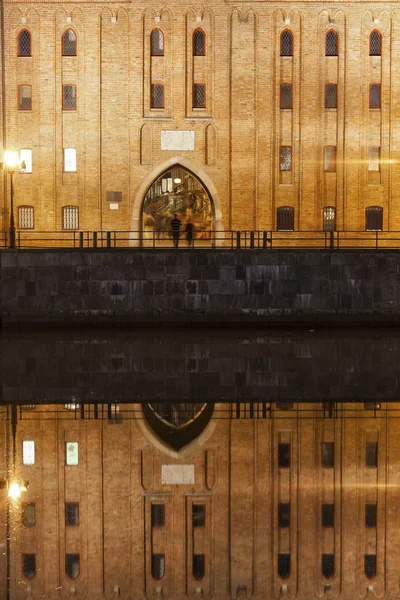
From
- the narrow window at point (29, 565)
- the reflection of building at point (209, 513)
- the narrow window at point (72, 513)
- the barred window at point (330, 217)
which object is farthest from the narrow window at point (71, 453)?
the barred window at point (330, 217)

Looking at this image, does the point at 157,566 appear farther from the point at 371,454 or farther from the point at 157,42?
the point at 157,42

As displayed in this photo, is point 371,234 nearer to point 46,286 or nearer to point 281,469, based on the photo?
point 46,286

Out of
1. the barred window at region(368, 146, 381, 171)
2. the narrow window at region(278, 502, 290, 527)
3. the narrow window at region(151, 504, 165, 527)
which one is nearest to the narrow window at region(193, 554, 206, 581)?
the narrow window at region(151, 504, 165, 527)

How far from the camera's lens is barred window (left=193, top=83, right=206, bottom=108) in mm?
37562

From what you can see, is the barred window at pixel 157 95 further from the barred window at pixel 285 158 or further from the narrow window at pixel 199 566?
the narrow window at pixel 199 566

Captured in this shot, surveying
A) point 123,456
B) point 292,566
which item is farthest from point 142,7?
point 292,566

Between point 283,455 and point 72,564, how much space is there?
3.16 metres

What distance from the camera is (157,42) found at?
3738 cm

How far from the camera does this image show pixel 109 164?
123 feet

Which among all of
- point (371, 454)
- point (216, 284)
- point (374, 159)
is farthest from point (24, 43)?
point (371, 454)

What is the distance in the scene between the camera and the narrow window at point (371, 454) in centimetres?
878

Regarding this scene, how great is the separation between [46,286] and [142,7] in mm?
17000

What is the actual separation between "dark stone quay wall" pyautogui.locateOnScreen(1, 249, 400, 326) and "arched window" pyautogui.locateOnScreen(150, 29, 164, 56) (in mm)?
15018

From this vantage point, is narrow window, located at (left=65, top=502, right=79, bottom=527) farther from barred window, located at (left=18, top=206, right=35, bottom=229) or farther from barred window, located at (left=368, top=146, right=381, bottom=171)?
barred window, located at (left=368, top=146, right=381, bottom=171)
